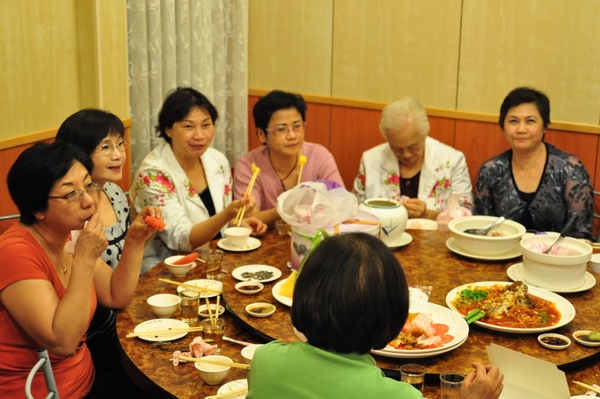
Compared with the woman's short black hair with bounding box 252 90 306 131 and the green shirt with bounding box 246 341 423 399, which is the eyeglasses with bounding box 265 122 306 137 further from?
the green shirt with bounding box 246 341 423 399

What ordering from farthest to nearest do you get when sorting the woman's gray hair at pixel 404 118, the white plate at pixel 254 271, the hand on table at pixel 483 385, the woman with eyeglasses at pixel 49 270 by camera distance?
1. the woman's gray hair at pixel 404 118
2. the white plate at pixel 254 271
3. the woman with eyeglasses at pixel 49 270
4. the hand on table at pixel 483 385

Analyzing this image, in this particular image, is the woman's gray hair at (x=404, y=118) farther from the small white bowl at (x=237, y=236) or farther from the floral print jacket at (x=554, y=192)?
the small white bowl at (x=237, y=236)

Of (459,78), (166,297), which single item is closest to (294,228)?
(166,297)

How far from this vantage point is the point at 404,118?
12.7 ft

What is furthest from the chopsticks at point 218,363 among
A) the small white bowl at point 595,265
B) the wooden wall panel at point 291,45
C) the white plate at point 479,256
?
Result: the wooden wall panel at point 291,45

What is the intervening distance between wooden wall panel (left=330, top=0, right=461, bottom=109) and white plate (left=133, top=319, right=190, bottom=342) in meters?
2.72

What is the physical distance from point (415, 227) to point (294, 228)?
0.89 meters

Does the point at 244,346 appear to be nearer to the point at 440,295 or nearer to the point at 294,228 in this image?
the point at 294,228

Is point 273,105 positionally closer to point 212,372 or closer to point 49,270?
point 49,270

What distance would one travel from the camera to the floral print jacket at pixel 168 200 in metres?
3.15

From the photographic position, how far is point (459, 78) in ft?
14.3

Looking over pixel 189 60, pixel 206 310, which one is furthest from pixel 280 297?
pixel 189 60

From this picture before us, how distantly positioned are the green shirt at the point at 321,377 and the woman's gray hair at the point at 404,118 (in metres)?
2.51

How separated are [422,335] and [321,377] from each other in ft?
2.31
